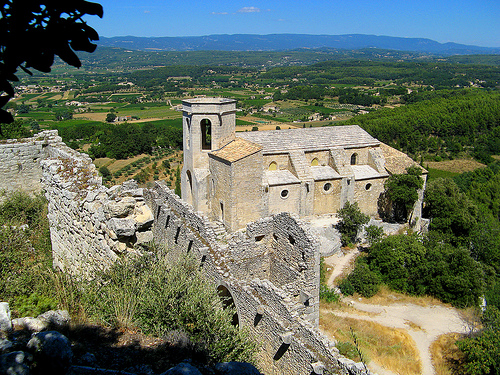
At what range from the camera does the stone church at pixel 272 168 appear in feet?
67.6

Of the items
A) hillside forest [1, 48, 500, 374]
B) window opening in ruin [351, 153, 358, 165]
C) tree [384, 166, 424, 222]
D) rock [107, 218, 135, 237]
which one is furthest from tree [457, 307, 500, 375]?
window opening in ruin [351, 153, 358, 165]

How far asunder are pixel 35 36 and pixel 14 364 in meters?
2.89

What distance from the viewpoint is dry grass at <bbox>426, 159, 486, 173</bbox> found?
163ft

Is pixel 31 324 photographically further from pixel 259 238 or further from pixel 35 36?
pixel 259 238

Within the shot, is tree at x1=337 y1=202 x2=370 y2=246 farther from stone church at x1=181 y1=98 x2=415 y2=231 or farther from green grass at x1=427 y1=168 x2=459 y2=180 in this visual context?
green grass at x1=427 y1=168 x2=459 y2=180

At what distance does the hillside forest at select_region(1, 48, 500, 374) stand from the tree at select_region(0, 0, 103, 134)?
462 centimetres

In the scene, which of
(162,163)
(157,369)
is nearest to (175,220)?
(157,369)

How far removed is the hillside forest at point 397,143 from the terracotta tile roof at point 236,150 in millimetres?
8469

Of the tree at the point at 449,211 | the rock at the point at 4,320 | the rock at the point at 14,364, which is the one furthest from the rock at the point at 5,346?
the tree at the point at 449,211

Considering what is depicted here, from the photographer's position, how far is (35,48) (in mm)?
2529

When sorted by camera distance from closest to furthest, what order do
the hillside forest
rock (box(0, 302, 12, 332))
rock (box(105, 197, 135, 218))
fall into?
rock (box(0, 302, 12, 332)), rock (box(105, 197, 135, 218)), the hillside forest

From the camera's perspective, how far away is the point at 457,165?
169 feet

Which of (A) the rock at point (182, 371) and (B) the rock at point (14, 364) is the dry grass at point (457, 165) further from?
(B) the rock at point (14, 364)

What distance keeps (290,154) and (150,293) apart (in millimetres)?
18686
